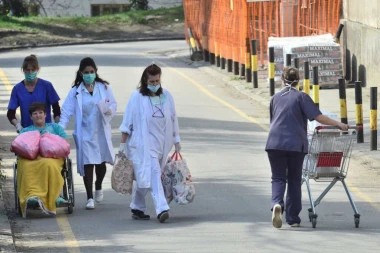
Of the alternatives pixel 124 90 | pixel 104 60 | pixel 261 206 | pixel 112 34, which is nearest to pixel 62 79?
pixel 124 90

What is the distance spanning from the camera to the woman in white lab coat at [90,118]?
13750 mm

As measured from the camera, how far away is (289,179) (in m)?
12.1

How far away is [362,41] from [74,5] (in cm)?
4214

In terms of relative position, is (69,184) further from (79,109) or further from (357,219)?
(357,219)

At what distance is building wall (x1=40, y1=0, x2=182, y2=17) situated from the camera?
68062 mm

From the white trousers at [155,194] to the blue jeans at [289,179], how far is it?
117 cm

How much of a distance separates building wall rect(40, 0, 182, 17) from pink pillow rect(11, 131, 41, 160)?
Result: 181 feet

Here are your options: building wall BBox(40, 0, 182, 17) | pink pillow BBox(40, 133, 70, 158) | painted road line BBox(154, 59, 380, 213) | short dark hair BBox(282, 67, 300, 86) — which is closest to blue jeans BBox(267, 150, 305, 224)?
short dark hair BBox(282, 67, 300, 86)

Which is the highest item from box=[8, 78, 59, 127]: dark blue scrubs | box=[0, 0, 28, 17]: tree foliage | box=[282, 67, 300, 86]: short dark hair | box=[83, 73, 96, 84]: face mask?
box=[282, 67, 300, 86]: short dark hair

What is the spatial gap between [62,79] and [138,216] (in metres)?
18.8

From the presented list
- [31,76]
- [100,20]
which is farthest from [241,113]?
[100,20]

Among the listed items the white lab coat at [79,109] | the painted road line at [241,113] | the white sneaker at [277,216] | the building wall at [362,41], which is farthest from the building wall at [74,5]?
the white sneaker at [277,216]

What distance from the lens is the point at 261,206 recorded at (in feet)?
44.4

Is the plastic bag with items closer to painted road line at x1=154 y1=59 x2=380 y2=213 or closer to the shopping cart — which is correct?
the shopping cart
